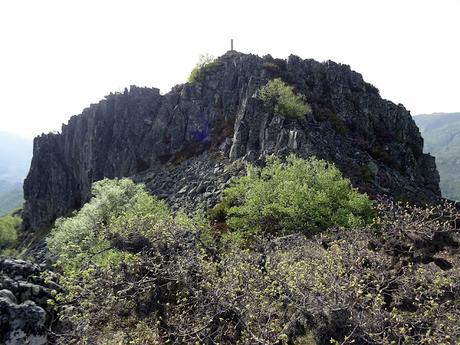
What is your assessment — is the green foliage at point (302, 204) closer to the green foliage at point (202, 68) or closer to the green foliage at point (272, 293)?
the green foliage at point (272, 293)

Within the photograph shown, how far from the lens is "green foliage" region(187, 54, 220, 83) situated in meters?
84.9

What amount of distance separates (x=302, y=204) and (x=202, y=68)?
59503 mm

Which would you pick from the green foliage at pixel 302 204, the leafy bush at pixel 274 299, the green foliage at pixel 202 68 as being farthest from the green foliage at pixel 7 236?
the leafy bush at pixel 274 299

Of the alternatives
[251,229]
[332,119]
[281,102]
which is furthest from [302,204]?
[332,119]

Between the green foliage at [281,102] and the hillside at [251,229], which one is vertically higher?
the green foliage at [281,102]

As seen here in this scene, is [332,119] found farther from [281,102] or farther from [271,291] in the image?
[271,291]

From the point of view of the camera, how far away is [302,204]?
3481 cm

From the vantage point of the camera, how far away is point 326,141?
2201 inches

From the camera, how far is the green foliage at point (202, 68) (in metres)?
84.9

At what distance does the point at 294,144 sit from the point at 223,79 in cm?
3582

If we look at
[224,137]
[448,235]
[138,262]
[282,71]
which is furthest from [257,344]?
[282,71]

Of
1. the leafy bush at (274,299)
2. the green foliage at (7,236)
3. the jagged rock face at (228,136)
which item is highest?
the jagged rock face at (228,136)

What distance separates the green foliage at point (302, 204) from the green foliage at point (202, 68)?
1922 inches

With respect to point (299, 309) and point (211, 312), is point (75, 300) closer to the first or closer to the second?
point (211, 312)
